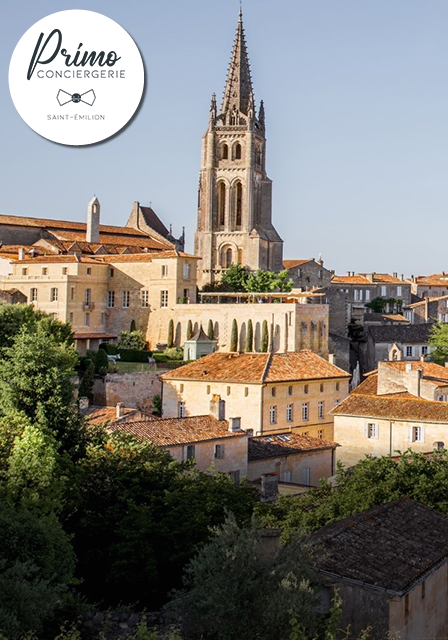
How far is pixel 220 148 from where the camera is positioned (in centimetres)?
9012

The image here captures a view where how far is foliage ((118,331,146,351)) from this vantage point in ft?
214

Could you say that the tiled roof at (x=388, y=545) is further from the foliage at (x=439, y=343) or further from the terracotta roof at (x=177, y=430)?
the foliage at (x=439, y=343)

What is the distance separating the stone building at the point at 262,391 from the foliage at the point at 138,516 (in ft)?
49.0

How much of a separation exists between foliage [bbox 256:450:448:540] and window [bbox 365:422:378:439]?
11431 millimetres

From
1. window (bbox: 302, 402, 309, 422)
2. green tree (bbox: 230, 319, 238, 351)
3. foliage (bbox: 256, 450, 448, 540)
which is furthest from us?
green tree (bbox: 230, 319, 238, 351)

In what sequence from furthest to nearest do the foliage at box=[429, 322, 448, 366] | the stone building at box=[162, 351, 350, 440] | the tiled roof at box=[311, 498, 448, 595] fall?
the foliage at box=[429, 322, 448, 366] → the stone building at box=[162, 351, 350, 440] → the tiled roof at box=[311, 498, 448, 595]

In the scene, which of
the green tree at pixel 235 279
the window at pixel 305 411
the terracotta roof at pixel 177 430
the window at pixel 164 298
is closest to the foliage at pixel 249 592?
the terracotta roof at pixel 177 430

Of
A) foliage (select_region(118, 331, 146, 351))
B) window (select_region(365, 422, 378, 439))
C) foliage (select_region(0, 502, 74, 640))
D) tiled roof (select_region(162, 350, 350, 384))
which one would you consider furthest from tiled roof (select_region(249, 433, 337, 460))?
foliage (select_region(118, 331, 146, 351))

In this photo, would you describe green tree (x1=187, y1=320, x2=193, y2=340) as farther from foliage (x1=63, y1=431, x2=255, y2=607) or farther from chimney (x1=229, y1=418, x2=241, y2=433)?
foliage (x1=63, y1=431, x2=255, y2=607)

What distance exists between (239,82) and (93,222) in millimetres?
22420

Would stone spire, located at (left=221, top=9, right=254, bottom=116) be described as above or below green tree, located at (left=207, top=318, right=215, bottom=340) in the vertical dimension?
above

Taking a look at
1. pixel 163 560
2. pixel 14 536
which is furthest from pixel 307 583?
pixel 163 560

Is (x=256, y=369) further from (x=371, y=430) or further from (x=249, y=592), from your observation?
(x=249, y=592)

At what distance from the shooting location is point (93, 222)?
81.4 m
